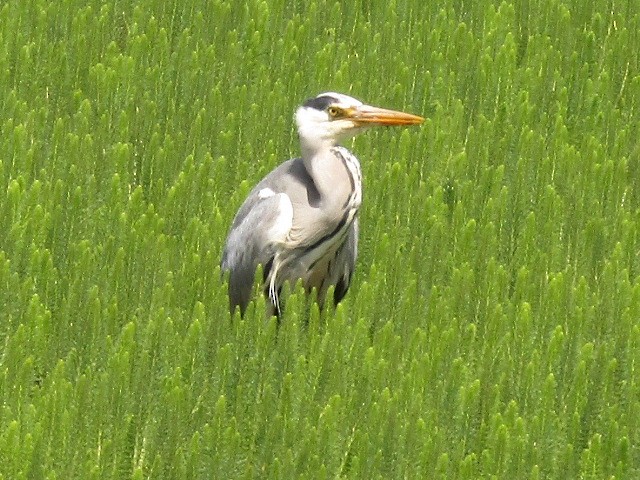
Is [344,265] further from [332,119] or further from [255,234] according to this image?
[332,119]

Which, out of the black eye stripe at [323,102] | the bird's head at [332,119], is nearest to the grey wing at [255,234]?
the bird's head at [332,119]

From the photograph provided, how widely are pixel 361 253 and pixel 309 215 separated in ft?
1.65

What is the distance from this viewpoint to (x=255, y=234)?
20.9 feet

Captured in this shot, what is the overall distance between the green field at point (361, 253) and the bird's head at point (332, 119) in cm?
55

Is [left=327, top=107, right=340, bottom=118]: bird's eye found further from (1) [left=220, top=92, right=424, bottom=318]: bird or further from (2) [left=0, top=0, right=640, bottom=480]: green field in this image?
(2) [left=0, top=0, right=640, bottom=480]: green field

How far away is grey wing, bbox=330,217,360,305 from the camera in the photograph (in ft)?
21.7

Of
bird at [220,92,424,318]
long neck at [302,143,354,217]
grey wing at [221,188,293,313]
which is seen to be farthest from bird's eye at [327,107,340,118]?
grey wing at [221,188,293,313]

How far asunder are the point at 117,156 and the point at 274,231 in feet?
4.15

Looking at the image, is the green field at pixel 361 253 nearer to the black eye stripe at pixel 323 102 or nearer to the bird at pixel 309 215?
the bird at pixel 309 215

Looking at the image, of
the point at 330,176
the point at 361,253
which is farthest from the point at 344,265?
the point at 330,176

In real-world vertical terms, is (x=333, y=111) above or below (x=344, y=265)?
above

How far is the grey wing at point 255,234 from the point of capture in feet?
20.8

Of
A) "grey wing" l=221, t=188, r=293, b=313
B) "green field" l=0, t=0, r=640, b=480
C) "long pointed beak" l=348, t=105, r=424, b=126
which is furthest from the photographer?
"long pointed beak" l=348, t=105, r=424, b=126

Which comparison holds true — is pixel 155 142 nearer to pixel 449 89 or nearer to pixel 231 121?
pixel 231 121
